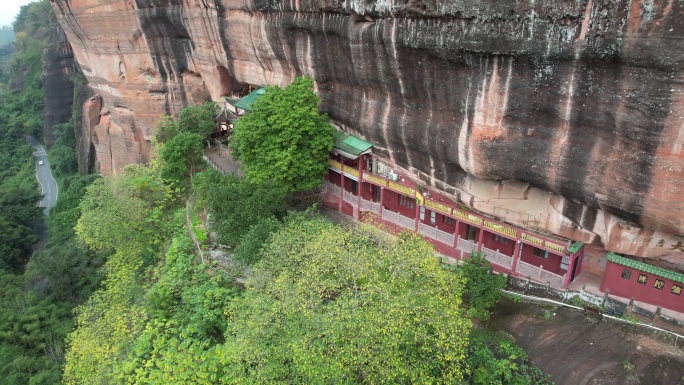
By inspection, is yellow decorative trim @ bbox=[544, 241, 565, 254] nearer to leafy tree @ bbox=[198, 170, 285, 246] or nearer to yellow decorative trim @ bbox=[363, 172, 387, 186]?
yellow decorative trim @ bbox=[363, 172, 387, 186]

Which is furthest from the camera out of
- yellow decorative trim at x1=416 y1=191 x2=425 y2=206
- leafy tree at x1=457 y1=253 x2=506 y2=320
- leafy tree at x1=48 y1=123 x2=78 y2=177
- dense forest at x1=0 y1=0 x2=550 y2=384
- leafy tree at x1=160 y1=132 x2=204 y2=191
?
leafy tree at x1=48 y1=123 x2=78 y2=177

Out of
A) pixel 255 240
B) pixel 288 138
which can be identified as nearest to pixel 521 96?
pixel 288 138

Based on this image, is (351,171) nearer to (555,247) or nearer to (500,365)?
(555,247)

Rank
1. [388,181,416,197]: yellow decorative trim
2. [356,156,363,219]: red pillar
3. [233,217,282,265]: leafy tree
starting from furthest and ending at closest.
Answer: [356,156,363,219]: red pillar
[388,181,416,197]: yellow decorative trim
[233,217,282,265]: leafy tree

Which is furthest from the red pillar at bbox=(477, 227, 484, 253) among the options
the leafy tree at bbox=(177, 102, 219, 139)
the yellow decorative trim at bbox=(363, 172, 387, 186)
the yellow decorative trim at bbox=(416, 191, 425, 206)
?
the leafy tree at bbox=(177, 102, 219, 139)

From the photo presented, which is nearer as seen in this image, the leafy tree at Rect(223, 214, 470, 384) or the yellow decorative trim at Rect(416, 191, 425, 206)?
the leafy tree at Rect(223, 214, 470, 384)

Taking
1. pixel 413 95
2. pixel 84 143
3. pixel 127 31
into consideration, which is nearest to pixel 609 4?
pixel 413 95
